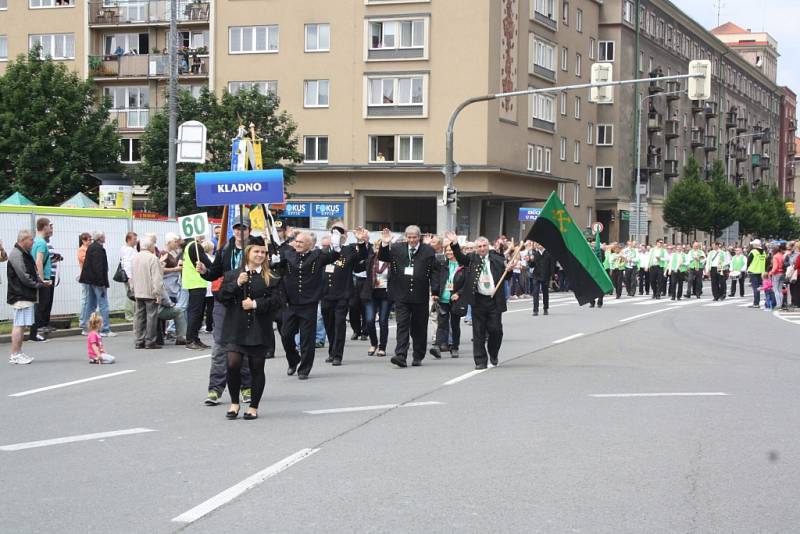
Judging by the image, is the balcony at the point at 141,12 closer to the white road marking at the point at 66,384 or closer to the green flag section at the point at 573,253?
the green flag section at the point at 573,253

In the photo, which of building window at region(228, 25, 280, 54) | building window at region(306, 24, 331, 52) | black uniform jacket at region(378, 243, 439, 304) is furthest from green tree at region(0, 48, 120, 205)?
black uniform jacket at region(378, 243, 439, 304)

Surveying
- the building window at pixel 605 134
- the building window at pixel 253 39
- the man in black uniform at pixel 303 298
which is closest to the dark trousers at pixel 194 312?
the man in black uniform at pixel 303 298

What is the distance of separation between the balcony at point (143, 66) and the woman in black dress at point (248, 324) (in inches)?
1815

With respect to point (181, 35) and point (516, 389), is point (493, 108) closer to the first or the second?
point (181, 35)

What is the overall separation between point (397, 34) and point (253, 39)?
7550mm

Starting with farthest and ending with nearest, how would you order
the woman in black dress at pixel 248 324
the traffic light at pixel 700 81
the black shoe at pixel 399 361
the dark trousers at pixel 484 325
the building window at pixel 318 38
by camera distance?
the building window at pixel 318 38 → the traffic light at pixel 700 81 → the black shoe at pixel 399 361 → the dark trousers at pixel 484 325 → the woman in black dress at pixel 248 324

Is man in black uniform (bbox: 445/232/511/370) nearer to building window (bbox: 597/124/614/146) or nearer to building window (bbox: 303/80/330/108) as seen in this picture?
building window (bbox: 303/80/330/108)

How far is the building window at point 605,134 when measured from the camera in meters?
68.4

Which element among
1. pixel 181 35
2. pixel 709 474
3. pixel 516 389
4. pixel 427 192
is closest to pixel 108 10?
pixel 181 35

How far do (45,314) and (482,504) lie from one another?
1430 centimetres

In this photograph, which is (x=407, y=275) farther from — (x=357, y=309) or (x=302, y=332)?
(x=357, y=309)

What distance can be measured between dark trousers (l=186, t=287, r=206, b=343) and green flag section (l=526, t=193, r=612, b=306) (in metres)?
5.20

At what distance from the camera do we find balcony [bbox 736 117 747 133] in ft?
335

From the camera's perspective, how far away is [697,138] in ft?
289
